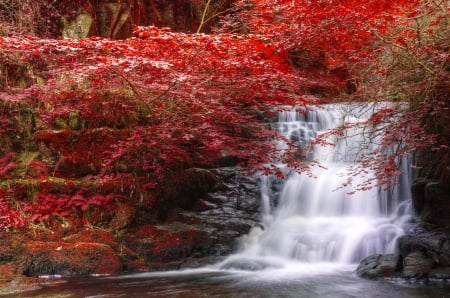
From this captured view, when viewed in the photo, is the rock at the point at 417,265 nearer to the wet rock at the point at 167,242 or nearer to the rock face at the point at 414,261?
the rock face at the point at 414,261

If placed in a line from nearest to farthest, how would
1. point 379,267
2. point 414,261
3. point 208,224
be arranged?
point 414,261 < point 379,267 < point 208,224

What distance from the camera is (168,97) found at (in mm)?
8039

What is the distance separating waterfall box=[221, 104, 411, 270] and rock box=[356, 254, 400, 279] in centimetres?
78

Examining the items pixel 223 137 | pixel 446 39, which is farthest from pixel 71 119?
pixel 446 39

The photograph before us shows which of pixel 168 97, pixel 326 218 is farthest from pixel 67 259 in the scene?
pixel 326 218

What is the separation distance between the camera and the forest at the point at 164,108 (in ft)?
20.5

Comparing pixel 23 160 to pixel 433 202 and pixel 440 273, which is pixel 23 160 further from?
pixel 433 202

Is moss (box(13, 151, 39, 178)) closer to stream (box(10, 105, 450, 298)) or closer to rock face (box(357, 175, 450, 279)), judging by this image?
stream (box(10, 105, 450, 298))

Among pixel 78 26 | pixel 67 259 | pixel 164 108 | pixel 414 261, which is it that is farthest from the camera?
pixel 78 26

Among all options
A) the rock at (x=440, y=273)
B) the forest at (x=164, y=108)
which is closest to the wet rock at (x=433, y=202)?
the forest at (x=164, y=108)

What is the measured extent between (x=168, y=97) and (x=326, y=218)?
167 inches

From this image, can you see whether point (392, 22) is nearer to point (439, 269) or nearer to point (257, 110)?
point (439, 269)

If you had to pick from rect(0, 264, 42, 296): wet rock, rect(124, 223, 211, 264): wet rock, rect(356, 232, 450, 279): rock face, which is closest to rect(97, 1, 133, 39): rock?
rect(124, 223, 211, 264): wet rock

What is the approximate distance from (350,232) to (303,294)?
2.87m
